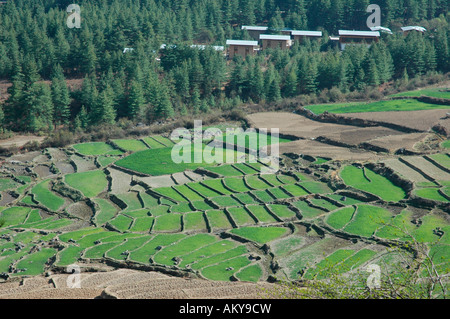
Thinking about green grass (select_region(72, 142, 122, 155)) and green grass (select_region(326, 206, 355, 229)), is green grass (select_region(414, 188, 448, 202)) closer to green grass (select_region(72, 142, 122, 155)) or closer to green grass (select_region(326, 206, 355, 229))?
green grass (select_region(326, 206, 355, 229))

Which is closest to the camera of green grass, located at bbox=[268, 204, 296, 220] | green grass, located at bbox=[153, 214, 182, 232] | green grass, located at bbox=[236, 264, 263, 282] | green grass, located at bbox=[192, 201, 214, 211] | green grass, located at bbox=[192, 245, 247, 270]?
green grass, located at bbox=[236, 264, 263, 282]

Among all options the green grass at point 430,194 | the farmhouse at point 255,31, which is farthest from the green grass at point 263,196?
the farmhouse at point 255,31

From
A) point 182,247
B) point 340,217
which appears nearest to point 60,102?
point 182,247

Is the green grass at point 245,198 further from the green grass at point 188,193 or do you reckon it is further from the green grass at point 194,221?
the green grass at point 194,221

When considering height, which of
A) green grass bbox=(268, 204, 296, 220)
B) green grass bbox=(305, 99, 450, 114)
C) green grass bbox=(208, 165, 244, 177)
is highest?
green grass bbox=(305, 99, 450, 114)

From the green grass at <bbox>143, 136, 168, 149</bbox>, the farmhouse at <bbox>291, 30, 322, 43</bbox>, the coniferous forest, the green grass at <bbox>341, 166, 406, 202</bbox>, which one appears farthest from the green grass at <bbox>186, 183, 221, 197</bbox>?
the farmhouse at <bbox>291, 30, 322, 43</bbox>

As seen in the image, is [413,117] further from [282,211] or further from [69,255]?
[69,255]
